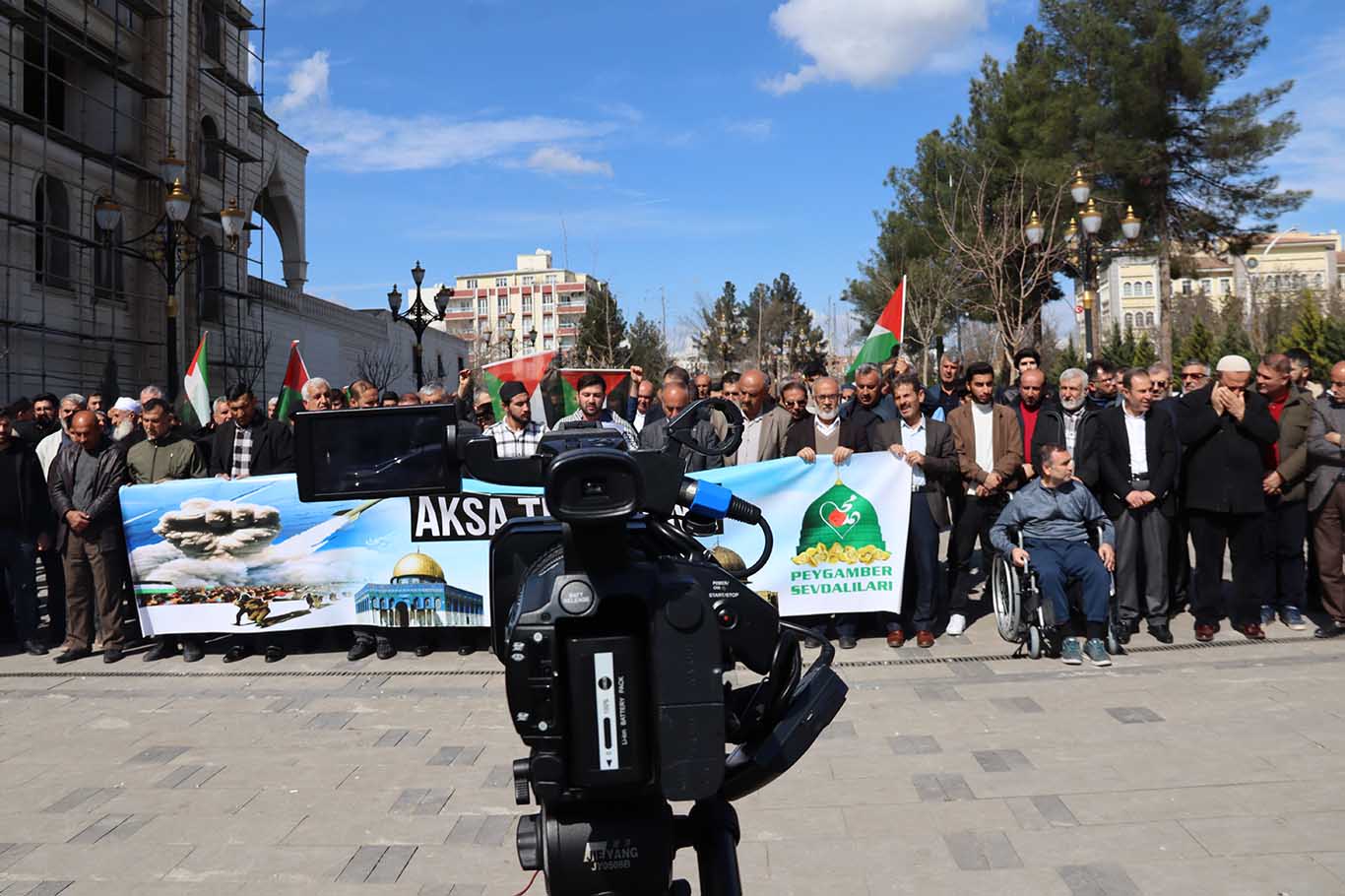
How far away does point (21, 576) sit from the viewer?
904 cm

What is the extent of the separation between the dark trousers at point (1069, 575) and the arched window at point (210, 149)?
3019 centimetres

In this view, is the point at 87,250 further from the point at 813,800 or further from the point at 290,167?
the point at 813,800

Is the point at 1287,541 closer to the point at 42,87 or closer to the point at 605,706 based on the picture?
the point at 605,706

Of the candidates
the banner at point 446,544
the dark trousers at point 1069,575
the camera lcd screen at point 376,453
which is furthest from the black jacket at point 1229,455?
the camera lcd screen at point 376,453

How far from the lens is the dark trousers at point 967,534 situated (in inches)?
351

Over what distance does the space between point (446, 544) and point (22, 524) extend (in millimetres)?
3537

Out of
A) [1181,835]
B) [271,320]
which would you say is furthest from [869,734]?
[271,320]

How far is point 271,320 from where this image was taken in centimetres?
3584

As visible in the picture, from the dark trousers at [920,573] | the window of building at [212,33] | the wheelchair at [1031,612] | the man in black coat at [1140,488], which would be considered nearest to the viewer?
the wheelchair at [1031,612]

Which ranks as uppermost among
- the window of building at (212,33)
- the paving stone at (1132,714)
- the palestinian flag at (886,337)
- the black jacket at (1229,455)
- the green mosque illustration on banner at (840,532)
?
the window of building at (212,33)

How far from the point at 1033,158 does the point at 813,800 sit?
3012 centimetres

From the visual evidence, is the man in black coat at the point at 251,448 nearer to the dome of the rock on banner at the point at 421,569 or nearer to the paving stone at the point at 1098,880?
the dome of the rock on banner at the point at 421,569

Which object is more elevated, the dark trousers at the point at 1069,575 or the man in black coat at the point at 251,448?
the man in black coat at the point at 251,448

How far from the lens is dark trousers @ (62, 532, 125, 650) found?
343 inches
